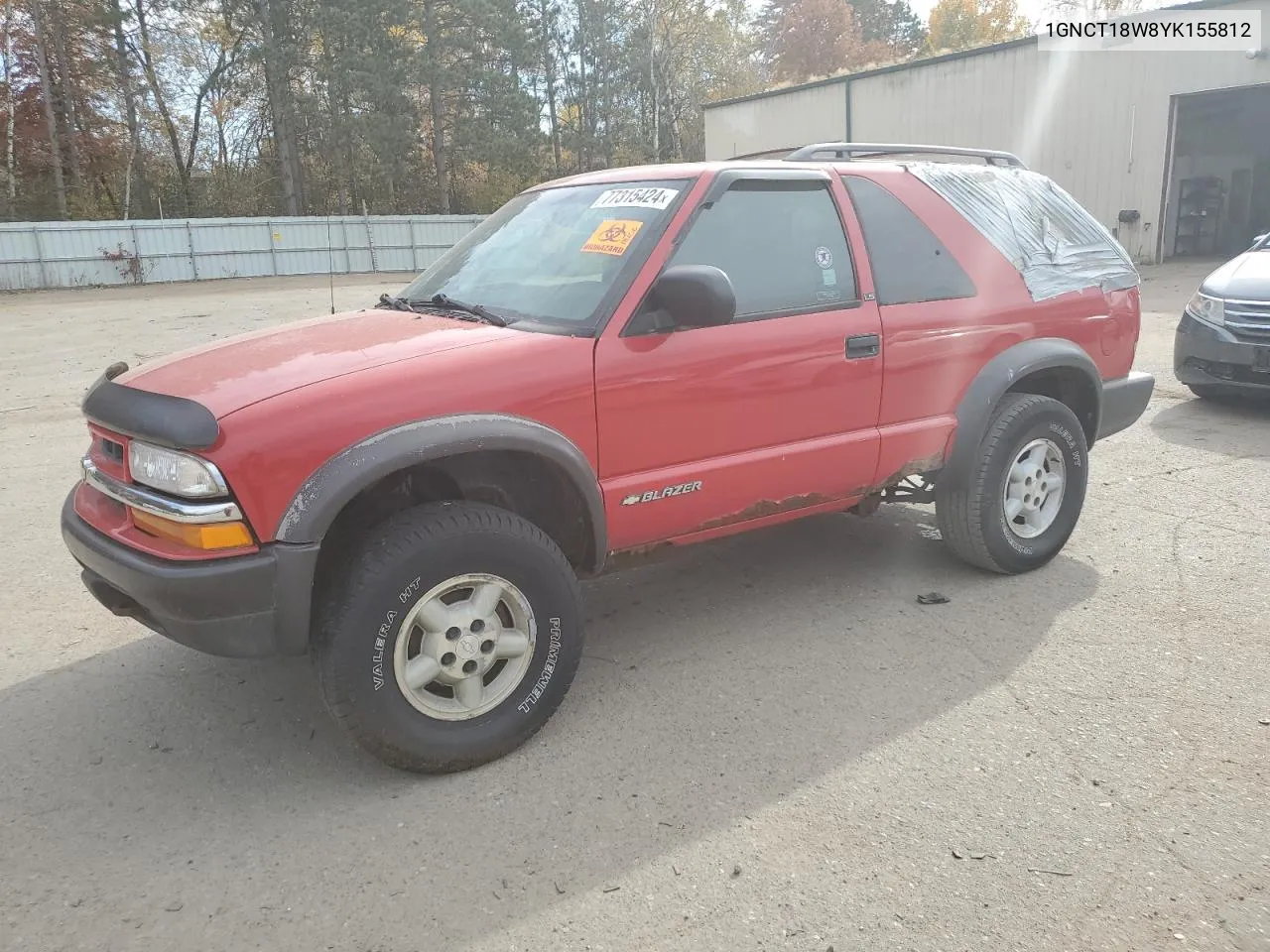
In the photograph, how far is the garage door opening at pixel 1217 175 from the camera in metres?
21.4

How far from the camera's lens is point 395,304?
3771mm

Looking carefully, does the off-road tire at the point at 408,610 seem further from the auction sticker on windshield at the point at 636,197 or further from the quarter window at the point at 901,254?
the quarter window at the point at 901,254

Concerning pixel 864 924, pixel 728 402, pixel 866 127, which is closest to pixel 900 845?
pixel 864 924

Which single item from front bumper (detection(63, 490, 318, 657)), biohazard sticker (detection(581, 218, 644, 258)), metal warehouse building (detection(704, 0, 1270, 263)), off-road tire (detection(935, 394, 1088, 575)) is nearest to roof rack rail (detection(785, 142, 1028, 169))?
biohazard sticker (detection(581, 218, 644, 258))

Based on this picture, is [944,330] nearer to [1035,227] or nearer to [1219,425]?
[1035,227]

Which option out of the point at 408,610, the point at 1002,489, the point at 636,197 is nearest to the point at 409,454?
Answer: the point at 408,610

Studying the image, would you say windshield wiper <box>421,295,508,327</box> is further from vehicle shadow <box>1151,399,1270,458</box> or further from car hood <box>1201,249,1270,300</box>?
car hood <box>1201,249,1270,300</box>

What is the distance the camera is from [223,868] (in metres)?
2.48

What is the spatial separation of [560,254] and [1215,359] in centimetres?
610

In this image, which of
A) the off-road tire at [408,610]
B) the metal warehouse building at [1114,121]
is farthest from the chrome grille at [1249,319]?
the metal warehouse building at [1114,121]

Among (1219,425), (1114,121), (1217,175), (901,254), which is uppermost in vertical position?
(1114,121)

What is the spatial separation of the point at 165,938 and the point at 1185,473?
6.04m

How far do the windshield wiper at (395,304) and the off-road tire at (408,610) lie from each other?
3.60ft

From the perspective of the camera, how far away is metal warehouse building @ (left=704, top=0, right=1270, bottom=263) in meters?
20.0
